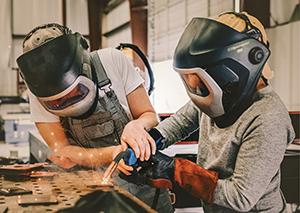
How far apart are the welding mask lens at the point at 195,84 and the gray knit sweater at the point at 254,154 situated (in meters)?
0.12

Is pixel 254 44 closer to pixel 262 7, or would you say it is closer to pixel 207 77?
pixel 207 77

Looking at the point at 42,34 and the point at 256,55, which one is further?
the point at 42,34

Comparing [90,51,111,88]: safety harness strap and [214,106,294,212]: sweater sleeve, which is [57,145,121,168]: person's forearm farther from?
[214,106,294,212]: sweater sleeve

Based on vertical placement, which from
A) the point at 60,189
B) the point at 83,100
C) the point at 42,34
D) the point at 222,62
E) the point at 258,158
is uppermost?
the point at 42,34

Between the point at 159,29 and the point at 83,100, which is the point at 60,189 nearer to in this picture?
the point at 83,100

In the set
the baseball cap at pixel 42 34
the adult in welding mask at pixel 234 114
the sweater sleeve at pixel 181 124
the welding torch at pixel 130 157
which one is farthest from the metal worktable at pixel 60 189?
the baseball cap at pixel 42 34

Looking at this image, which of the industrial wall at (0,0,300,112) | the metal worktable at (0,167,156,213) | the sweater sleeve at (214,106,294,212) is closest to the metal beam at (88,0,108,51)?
the industrial wall at (0,0,300,112)

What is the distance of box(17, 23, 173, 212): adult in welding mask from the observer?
0.67 metres

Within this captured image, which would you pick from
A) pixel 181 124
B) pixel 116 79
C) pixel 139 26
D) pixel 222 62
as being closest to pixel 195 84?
pixel 222 62

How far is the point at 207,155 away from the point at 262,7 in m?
0.81

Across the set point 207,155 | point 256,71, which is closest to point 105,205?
point 207,155

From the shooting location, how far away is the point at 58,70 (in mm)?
A: 663

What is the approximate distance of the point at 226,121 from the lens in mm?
649

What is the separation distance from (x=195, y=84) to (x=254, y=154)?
0.24m
